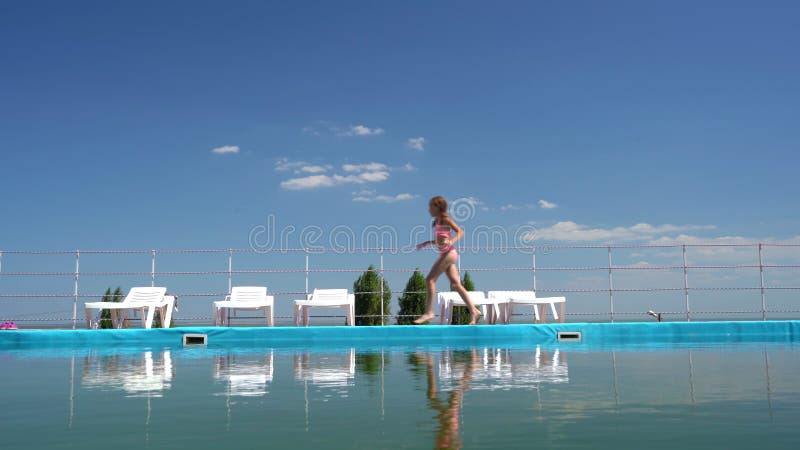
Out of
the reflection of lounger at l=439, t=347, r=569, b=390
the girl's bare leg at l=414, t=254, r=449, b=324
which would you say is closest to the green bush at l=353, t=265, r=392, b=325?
the reflection of lounger at l=439, t=347, r=569, b=390

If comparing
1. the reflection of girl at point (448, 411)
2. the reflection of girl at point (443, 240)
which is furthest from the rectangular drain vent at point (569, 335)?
the reflection of girl at point (448, 411)

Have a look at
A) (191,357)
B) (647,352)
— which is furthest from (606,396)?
(191,357)

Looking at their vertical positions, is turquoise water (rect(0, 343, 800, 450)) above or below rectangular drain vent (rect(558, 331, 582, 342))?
below

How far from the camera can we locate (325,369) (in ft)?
17.7

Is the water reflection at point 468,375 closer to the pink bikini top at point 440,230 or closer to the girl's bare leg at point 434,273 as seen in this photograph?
the girl's bare leg at point 434,273

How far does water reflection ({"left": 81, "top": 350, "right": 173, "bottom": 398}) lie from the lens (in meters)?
4.25

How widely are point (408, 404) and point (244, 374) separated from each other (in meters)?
2.00

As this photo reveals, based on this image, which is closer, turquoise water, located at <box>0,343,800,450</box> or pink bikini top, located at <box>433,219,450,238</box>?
turquoise water, located at <box>0,343,800,450</box>

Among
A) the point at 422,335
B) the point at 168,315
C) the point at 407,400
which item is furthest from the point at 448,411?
the point at 168,315

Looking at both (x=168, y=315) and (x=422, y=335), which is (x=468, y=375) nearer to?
(x=422, y=335)

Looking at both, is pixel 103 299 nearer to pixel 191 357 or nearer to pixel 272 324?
pixel 272 324

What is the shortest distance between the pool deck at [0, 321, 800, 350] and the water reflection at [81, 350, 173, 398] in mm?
2187

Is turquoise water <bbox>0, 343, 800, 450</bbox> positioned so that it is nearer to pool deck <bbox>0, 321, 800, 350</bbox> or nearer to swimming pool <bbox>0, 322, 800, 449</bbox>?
swimming pool <bbox>0, 322, 800, 449</bbox>

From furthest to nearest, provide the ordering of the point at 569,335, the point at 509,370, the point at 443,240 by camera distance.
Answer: the point at 569,335 → the point at 443,240 → the point at 509,370
